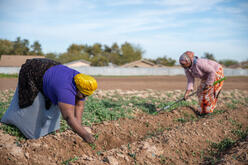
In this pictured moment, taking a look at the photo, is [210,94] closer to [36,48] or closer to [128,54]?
[36,48]

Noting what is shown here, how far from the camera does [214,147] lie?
12.4 feet

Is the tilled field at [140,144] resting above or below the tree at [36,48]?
below

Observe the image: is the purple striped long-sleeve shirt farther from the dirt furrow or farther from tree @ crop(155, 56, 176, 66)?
tree @ crop(155, 56, 176, 66)

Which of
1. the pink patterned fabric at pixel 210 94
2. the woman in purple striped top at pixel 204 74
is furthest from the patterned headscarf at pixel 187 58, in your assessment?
the pink patterned fabric at pixel 210 94

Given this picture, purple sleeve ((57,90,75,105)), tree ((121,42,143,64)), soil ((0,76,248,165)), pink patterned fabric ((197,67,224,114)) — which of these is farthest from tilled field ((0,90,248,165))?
tree ((121,42,143,64))

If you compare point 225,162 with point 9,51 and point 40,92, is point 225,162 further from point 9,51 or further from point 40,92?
point 9,51

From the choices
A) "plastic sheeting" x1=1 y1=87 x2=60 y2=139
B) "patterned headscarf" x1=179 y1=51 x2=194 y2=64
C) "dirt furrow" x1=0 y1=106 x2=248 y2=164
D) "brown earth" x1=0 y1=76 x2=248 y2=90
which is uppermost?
"patterned headscarf" x1=179 y1=51 x2=194 y2=64

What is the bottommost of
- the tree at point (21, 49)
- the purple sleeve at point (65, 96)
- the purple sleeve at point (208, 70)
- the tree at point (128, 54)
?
the purple sleeve at point (65, 96)

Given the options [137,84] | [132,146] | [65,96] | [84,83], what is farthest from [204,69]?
[137,84]

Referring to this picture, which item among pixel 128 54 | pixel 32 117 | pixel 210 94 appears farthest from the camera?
pixel 128 54

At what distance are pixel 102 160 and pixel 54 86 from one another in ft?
3.66

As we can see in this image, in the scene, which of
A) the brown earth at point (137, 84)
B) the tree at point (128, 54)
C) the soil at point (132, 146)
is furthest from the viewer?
the tree at point (128, 54)

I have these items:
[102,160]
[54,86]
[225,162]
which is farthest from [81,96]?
[225,162]

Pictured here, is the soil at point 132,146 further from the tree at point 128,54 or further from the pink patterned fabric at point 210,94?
the tree at point 128,54
